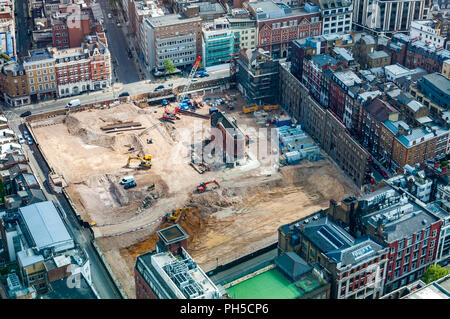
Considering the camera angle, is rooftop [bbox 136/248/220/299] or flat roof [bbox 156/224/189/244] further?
flat roof [bbox 156/224/189/244]

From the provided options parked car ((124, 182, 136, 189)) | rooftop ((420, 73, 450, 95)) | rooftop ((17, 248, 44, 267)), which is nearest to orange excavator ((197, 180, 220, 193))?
parked car ((124, 182, 136, 189))

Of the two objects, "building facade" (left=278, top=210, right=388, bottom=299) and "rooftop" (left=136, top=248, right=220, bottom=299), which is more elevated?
"rooftop" (left=136, top=248, right=220, bottom=299)

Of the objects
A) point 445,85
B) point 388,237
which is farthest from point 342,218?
point 445,85

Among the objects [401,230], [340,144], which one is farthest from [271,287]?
[340,144]

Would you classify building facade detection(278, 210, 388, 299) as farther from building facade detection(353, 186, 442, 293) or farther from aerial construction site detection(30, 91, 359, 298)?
aerial construction site detection(30, 91, 359, 298)

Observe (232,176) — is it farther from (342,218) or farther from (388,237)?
(388,237)

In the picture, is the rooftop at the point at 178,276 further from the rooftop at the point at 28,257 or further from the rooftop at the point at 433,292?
the rooftop at the point at 433,292
